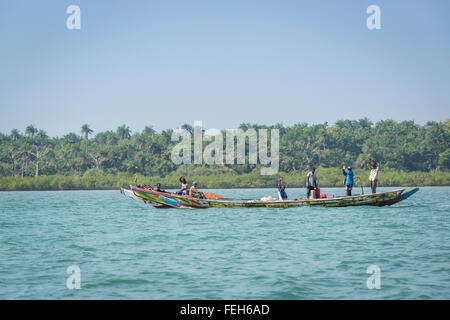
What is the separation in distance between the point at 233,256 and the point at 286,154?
2560 inches

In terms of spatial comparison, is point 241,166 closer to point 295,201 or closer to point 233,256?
point 295,201

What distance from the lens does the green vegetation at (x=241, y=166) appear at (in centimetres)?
7175

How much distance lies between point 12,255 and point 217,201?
39.9ft

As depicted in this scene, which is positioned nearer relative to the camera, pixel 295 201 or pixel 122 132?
pixel 295 201

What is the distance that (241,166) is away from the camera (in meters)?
77.8

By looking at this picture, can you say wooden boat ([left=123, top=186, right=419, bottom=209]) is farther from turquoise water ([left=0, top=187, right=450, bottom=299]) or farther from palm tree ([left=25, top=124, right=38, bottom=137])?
palm tree ([left=25, top=124, right=38, bottom=137])

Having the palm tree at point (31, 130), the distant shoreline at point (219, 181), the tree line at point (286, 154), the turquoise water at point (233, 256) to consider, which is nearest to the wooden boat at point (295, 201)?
the turquoise water at point (233, 256)

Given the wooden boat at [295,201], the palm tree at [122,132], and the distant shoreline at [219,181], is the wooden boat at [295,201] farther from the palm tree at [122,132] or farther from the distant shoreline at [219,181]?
the palm tree at [122,132]

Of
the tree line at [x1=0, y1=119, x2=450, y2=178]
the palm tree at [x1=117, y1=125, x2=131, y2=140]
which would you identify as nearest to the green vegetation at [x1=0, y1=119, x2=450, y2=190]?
the tree line at [x1=0, y1=119, x2=450, y2=178]

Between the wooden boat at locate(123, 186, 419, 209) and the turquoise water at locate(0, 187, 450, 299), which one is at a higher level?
the wooden boat at locate(123, 186, 419, 209)

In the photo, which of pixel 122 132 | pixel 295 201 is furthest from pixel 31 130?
pixel 295 201

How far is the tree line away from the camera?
79.2m
